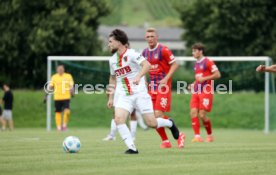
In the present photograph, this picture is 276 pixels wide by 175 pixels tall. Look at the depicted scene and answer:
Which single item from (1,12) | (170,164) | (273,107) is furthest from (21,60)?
(170,164)

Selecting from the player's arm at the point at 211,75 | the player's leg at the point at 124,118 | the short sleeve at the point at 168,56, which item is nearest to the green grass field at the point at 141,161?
the player's leg at the point at 124,118

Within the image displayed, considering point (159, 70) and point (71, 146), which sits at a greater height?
point (159, 70)

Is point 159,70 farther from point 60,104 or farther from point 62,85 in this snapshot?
point 60,104

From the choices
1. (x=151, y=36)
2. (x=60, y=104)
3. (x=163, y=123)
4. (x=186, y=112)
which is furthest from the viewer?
(x=186, y=112)

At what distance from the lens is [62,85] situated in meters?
27.0

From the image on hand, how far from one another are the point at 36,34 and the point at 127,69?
3479 cm

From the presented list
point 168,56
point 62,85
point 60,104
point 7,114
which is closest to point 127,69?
point 168,56

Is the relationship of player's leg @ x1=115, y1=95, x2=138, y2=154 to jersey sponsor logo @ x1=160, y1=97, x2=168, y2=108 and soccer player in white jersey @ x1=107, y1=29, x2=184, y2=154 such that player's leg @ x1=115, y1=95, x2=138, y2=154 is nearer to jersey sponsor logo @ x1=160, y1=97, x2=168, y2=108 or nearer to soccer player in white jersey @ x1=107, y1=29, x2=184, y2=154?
soccer player in white jersey @ x1=107, y1=29, x2=184, y2=154

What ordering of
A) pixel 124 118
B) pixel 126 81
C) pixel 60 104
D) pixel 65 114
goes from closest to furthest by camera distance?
pixel 124 118 → pixel 126 81 → pixel 65 114 → pixel 60 104

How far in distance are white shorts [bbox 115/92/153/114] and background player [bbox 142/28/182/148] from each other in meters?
2.21

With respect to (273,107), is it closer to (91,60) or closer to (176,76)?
(176,76)

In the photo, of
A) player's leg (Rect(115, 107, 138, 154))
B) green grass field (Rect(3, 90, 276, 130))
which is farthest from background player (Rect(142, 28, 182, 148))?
green grass field (Rect(3, 90, 276, 130))

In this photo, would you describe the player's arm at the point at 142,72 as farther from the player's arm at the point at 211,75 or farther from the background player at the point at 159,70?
the player's arm at the point at 211,75

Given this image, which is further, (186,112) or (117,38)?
(186,112)
